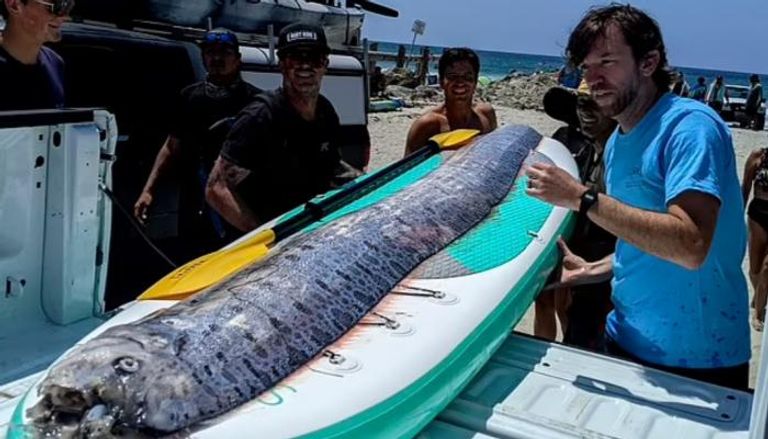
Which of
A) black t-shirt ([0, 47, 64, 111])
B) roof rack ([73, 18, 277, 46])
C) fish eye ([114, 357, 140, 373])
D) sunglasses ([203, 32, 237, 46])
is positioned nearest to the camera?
fish eye ([114, 357, 140, 373])

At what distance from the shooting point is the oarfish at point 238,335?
1958mm

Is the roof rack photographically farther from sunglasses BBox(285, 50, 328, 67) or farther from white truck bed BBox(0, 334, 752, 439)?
white truck bed BBox(0, 334, 752, 439)

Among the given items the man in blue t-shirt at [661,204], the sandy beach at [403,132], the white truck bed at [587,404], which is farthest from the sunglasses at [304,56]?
the sandy beach at [403,132]

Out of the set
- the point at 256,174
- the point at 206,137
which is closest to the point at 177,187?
the point at 206,137

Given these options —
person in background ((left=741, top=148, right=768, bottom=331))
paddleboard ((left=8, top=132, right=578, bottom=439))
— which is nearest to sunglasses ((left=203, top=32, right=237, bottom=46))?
paddleboard ((left=8, top=132, right=578, bottom=439))

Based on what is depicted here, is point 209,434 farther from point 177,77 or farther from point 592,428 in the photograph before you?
point 177,77

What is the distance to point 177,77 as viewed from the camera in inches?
225

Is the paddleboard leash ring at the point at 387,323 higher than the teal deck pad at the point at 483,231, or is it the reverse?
the teal deck pad at the point at 483,231

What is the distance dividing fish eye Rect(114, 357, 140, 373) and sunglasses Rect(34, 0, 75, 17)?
2.56 m

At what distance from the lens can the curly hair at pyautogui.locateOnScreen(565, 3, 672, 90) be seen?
247cm

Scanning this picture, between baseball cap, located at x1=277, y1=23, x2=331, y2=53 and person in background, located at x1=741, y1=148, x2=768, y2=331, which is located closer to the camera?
baseball cap, located at x1=277, y1=23, x2=331, y2=53

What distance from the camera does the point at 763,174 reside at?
5.95 metres

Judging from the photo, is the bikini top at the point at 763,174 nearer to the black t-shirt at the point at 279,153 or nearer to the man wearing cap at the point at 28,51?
the black t-shirt at the point at 279,153

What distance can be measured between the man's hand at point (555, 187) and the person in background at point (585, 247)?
105 cm
